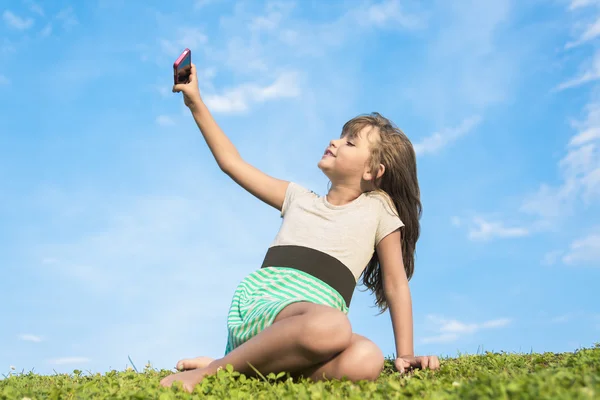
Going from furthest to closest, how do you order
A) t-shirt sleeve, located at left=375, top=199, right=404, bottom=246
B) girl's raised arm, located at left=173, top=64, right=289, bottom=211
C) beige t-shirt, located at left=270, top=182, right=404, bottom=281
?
girl's raised arm, located at left=173, top=64, right=289, bottom=211, t-shirt sleeve, located at left=375, top=199, right=404, bottom=246, beige t-shirt, located at left=270, top=182, right=404, bottom=281

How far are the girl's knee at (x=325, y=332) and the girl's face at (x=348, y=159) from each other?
73.8 inches

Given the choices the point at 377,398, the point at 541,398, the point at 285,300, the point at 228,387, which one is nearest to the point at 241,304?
the point at 285,300

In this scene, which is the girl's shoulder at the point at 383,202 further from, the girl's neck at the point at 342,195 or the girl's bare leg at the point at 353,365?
the girl's bare leg at the point at 353,365

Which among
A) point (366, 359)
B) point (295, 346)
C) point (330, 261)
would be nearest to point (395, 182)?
point (330, 261)

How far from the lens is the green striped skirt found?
5.00 meters

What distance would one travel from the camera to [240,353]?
460cm

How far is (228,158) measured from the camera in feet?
20.9

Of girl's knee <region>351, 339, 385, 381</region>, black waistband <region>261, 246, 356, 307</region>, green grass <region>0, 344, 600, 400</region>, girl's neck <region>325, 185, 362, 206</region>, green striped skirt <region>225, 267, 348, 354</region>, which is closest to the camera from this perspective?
green grass <region>0, 344, 600, 400</region>

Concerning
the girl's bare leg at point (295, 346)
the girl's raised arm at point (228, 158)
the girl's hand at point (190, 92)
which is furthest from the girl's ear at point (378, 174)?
the girl's hand at point (190, 92)

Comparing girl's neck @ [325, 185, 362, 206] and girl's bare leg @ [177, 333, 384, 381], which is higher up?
girl's neck @ [325, 185, 362, 206]

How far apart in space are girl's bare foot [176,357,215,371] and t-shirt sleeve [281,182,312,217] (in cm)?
167

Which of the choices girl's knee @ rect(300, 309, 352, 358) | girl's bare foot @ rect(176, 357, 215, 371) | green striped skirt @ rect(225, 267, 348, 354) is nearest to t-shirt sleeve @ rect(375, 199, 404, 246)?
green striped skirt @ rect(225, 267, 348, 354)

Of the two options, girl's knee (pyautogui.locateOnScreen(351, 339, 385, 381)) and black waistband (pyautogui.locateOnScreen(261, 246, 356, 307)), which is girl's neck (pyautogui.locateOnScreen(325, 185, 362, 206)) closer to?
black waistband (pyautogui.locateOnScreen(261, 246, 356, 307))

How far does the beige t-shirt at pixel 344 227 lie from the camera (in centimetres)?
555
